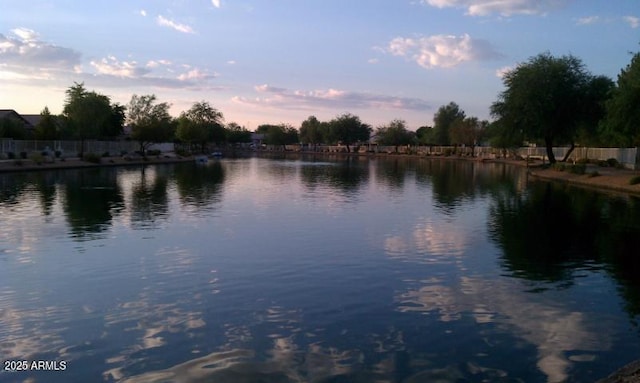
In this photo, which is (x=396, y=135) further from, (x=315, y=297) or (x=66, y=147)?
(x=315, y=297)

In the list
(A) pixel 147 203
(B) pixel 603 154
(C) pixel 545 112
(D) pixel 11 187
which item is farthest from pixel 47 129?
(B) pixel 603 154

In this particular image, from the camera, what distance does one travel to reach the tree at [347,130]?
182 meters

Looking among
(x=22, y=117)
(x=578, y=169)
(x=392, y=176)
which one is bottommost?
(x=392, y=176)

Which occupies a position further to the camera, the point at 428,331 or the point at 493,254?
the point at 493,254

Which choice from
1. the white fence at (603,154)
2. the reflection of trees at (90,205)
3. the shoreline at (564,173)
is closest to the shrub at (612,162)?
the white fence at (603,154)

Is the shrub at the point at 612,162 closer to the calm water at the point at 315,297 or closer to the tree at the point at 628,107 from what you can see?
the tree at the point at 628,107

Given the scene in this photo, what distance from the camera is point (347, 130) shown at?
182250 millimetres

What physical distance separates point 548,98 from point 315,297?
50.5m

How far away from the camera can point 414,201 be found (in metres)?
30.9

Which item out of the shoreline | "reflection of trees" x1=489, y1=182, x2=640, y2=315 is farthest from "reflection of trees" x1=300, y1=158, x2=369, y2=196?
the shoreline

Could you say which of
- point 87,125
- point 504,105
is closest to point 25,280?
point 504,105

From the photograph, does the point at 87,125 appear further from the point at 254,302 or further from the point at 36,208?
the point at 254,302

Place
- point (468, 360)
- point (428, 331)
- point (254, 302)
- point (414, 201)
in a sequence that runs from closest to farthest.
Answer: point (468, 360) < point (428, 331) < point (254, 302) < point (414, 201)

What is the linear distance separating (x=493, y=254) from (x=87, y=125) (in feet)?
216
